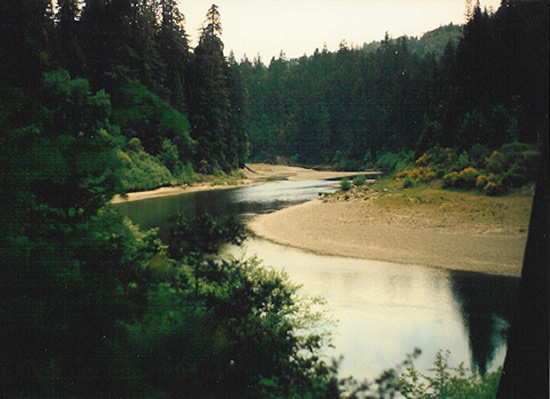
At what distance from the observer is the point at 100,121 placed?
13.5 feet

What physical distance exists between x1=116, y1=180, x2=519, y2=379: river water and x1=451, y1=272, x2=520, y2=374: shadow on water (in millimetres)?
18

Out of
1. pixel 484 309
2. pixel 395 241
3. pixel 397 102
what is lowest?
pixel 484 309

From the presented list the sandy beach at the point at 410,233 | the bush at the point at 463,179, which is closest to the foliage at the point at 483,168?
the bush at the point at 463,179

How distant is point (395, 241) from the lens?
18.0 m

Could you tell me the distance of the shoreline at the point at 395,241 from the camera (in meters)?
14.9

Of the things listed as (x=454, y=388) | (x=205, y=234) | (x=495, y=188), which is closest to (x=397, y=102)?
(x=495, y=188)

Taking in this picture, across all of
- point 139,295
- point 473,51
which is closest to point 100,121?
point 139,295

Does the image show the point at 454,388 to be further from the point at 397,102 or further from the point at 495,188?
the point at 397,102

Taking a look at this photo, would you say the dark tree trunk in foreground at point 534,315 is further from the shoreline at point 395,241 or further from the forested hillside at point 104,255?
the shoreline at point 395,241

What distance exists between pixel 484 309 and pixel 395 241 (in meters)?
7.16

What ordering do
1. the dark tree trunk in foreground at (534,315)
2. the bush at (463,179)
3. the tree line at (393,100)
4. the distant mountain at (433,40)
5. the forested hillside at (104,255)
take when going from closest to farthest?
the dark tree trunk in foreground at (534,315) → the forested hillside at (104,255) → the bush at (463,179) → the tree line at (393,100) → the distant mountain at (433,40)

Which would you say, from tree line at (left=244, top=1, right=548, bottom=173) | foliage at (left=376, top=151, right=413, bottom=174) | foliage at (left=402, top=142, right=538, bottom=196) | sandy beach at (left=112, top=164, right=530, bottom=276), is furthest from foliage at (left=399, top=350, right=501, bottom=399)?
foliage at (left=376, top=151, right=413, bottom=174)

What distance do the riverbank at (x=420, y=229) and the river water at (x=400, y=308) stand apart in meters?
1.08

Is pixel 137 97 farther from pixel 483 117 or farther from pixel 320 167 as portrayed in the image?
pixel 320 167
